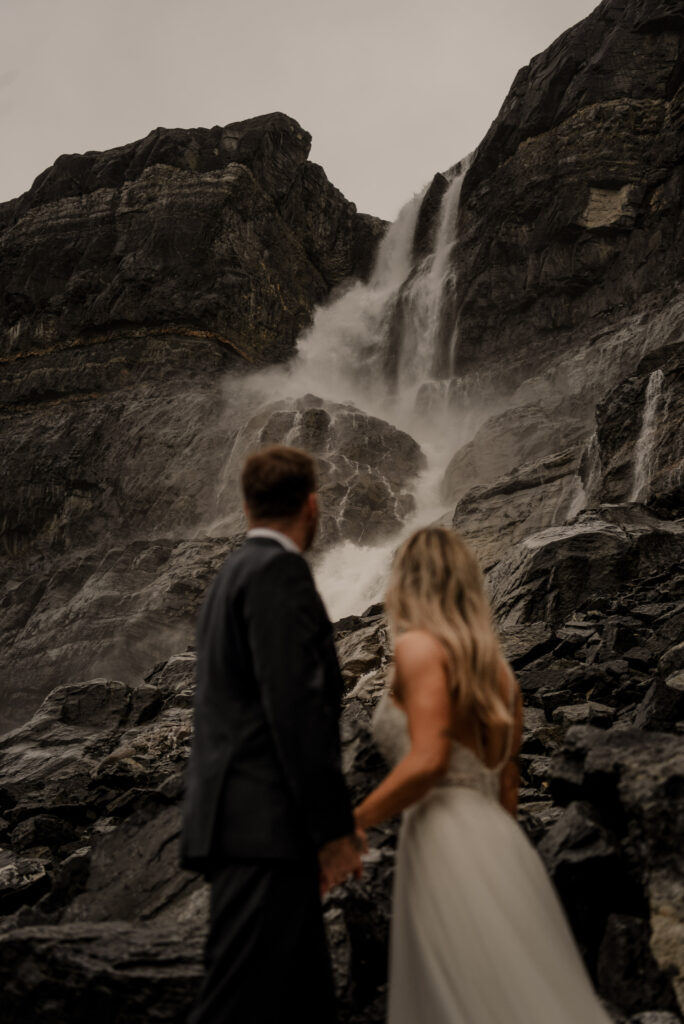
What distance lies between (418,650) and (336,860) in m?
0.67

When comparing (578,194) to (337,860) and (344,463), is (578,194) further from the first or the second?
(337,860)

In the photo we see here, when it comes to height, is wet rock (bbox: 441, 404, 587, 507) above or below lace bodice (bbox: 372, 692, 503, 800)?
above

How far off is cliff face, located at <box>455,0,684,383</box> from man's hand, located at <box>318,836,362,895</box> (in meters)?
37.0

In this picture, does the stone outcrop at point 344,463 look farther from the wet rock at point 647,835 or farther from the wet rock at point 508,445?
the wet rock at point 647,835

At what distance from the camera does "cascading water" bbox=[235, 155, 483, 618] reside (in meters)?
41.4

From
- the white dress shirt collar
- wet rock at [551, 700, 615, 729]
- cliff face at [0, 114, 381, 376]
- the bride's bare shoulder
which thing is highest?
cliff face at [0, 114, 381, 376]

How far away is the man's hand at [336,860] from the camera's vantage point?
2365 mm

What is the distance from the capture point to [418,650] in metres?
2.60

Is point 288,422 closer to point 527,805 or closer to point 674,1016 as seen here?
point 527,805

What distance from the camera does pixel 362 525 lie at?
31.5 metres

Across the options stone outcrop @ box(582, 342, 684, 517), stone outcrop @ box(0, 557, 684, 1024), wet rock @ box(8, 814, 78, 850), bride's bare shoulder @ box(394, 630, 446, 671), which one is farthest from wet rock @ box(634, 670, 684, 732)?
stone outcrop @ box(582, 342, 684, 517)

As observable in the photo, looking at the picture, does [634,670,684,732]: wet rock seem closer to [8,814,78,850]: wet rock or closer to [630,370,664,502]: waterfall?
[8,814,78,850]: wet rock

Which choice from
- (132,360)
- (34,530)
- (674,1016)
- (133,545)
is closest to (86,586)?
(133,545)

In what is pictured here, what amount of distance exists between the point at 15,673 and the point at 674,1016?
103 feet
